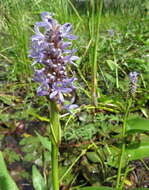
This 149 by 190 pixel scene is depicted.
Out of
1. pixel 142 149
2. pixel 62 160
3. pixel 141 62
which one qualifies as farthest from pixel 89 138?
pixel 141 62

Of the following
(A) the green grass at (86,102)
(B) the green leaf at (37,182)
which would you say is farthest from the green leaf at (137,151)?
(B) the green leaf at (37,182)

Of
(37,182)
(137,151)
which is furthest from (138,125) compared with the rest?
(37,182)

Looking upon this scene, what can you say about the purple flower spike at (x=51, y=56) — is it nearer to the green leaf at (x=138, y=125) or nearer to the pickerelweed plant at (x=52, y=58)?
the pickerelweed plant at (x=52, y=58)

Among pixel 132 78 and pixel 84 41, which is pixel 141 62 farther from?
pixel 132 78

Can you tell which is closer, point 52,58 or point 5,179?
point 52,58

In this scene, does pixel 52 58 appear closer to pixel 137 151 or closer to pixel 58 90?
pixel 58 90

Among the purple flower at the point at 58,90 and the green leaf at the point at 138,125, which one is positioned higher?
the purple flower at the point at 58,90

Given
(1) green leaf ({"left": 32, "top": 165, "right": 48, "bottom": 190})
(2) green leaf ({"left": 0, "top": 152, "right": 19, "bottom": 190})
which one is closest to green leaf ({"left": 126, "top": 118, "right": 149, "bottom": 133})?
(1) green leaf ({"left": 32, "top": 165, "right": 48, "bottom": 190})
